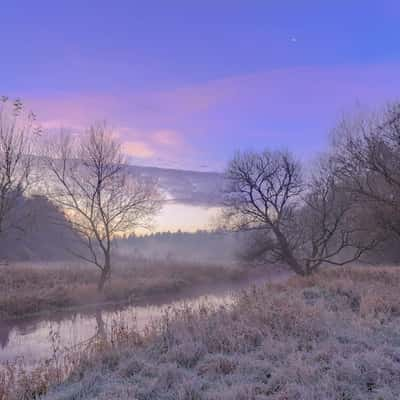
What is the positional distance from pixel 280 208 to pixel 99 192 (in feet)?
37.8

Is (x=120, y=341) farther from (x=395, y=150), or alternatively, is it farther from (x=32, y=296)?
(x=395, y=150)

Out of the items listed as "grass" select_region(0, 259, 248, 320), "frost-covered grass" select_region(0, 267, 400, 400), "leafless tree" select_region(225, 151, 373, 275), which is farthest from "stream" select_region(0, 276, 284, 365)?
"leafless tree" select_region(225, 151, 373, 275)

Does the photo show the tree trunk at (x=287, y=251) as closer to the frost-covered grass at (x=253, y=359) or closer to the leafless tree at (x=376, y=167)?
the leafless tree at (x=376, y=167)

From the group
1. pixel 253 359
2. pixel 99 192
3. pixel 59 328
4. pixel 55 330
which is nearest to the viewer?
pixel 253 359

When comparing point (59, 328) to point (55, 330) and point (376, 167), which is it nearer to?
point (55, 330)

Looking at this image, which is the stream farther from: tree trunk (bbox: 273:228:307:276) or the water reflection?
tree trunk (bbox: 273:228:307:276)

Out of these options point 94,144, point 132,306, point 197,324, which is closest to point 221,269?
point 132,306

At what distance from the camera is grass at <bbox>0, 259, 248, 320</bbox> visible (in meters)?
18.2

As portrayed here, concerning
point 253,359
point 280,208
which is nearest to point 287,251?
point 280,208

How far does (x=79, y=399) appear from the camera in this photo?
17.1 feet

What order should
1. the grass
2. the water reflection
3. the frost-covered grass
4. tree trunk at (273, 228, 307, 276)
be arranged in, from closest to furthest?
the frost-covered grass, the water reflection, the grass, tree trunk at (273, 228, 307, 276)

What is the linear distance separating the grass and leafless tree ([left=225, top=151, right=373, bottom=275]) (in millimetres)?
6449

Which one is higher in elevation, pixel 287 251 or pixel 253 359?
pixel 287 251

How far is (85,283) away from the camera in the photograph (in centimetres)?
2295
